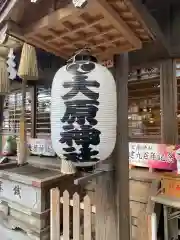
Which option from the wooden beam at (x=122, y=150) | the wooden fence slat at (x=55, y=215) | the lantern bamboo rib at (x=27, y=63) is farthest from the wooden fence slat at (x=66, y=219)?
the lantern bamboo rib at (x=27, y=63)

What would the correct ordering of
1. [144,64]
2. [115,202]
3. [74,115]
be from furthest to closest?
[144,64]
[115,202]
[74,115]

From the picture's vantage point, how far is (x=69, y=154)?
1.56 metres

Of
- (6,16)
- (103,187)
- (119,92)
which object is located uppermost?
(6,16)

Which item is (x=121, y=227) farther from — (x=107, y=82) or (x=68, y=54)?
(x=68, y=54)

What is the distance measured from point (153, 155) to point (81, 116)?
2054 mm

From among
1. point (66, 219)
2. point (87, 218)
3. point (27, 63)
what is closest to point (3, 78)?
point (27, 63)

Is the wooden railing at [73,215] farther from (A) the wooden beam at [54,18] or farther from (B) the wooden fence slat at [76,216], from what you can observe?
(A) the wooden beam at [54,18]

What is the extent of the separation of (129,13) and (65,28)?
1.55ft

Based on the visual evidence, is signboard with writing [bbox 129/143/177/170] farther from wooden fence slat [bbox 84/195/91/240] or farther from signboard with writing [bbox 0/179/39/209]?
signboard with writing [bbox 0/179/39/209]

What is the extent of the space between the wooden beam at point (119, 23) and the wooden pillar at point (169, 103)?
5.41 ft

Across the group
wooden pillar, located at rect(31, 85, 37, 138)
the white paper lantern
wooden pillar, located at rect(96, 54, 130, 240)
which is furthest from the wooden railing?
wooden pillar, located at rect(31, 85, 37, 138)

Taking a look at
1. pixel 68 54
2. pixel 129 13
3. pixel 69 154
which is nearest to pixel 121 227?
pixel 69 154

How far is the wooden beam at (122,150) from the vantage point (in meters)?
2.04

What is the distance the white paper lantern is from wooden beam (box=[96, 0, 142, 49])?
1.04 ft
